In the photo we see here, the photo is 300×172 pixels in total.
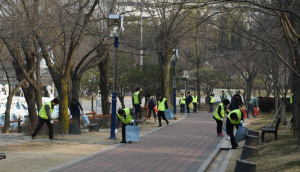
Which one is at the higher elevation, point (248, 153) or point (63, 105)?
point (63, 105)

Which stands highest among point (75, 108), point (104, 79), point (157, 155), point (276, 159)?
point (104, 79)

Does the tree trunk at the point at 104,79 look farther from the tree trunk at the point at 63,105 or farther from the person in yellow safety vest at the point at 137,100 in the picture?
the tree trunk at the point at 63,105

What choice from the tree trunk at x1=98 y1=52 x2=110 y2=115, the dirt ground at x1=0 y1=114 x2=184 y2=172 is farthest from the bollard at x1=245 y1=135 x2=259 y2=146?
the tree trunk at x1=98 y1=52 x2=110 y2=115

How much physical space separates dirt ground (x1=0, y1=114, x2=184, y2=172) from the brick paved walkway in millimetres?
614

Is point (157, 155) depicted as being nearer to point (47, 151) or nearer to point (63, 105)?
point (47, 151)

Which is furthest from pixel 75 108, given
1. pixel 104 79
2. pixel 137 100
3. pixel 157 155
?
pixel 157 155

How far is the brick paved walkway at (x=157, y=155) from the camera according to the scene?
978cm

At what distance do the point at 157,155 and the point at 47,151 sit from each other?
3413 mm

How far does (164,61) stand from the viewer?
85.5ft

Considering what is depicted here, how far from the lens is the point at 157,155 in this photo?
11.6 metres

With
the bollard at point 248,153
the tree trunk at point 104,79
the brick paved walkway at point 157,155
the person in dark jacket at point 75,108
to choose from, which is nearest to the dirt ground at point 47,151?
the brick paved walkway at point 157,155

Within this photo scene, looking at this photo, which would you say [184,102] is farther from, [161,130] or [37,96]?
[37,96]

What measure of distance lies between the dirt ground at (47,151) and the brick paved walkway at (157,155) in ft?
→ 2.02

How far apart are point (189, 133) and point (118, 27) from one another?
550 centimetres
